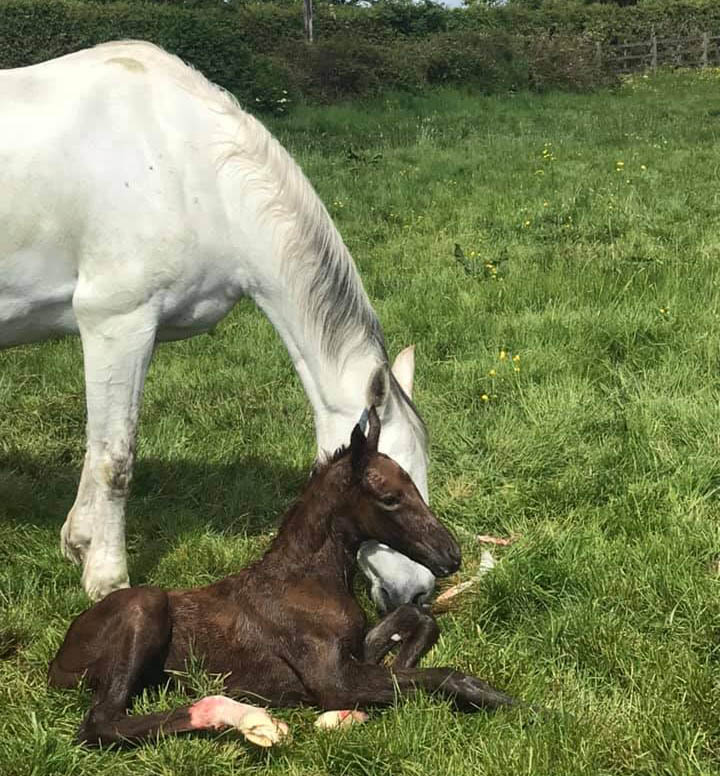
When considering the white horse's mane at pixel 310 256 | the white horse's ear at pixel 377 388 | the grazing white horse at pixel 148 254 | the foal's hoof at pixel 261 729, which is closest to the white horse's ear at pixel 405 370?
the grazing white horse at pixel 148 254

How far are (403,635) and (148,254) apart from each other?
165 centimetres

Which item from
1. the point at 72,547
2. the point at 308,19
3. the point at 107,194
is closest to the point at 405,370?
the point at 107,194

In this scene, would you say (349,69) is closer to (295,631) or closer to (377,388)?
(377,388)

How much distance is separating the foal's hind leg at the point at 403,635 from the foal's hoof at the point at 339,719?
0.36 metres

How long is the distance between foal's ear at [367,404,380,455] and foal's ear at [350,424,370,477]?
0.05 ft

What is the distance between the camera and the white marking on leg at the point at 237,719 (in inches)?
100

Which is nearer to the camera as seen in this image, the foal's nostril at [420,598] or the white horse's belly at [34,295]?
the foal's nostril at [420,598]

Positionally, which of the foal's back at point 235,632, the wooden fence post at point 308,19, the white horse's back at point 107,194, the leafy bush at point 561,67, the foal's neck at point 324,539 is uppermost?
the white horse's back at point 107,194

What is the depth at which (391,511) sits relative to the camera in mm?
2969

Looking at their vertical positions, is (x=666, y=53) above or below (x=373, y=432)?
below

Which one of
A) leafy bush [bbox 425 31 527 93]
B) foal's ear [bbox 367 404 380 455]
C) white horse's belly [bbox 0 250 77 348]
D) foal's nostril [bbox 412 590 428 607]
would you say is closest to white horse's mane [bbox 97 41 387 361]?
foal's ear [bbox 367 404 380 455]

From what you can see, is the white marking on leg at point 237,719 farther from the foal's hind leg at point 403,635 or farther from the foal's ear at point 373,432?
the foal's ear at point 373,432

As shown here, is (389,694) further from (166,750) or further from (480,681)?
(166,750)

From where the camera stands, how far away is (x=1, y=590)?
11.5ft
